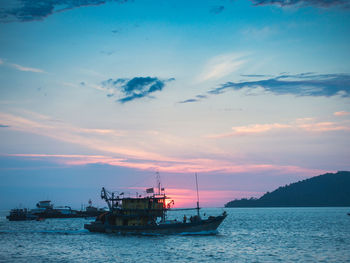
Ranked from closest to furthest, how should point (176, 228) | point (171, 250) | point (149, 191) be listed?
1. point (171, 250)
2. point (176, 228)
3. point (149, 191)

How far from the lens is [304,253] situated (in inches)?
2088

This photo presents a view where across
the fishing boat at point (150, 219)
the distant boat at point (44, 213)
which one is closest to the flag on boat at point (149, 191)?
the fishing boat at point (150, 219)

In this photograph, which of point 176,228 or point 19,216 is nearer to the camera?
point 176,228

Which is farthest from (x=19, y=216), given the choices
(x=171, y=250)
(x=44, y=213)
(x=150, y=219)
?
(x=171, y=250)

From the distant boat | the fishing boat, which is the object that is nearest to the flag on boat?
the fishing boat

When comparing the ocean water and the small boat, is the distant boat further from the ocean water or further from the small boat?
the ocean water

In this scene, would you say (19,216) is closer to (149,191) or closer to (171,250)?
(149,191)

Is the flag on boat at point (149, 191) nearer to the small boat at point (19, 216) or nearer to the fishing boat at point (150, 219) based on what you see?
the fishing boat at point (150, 219)

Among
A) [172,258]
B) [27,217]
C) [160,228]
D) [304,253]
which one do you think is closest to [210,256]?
[172,258]

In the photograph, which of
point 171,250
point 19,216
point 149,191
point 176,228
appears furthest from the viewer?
point 19,216

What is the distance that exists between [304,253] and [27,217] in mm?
130081

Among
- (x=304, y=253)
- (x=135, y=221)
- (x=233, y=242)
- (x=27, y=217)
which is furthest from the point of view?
(x=27, y=217)

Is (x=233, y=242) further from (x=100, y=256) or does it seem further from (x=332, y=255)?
(x=100, y=256)

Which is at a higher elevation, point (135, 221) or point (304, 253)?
point (135, 221)
